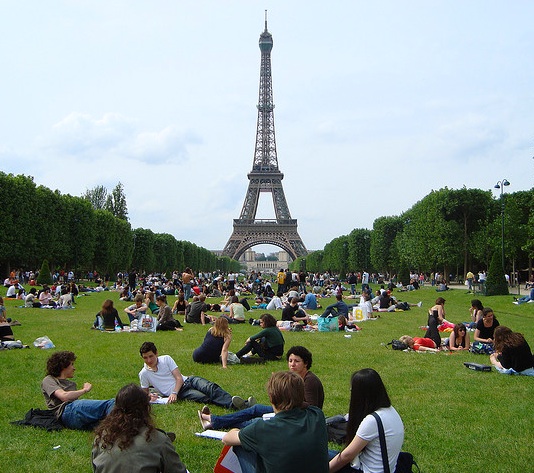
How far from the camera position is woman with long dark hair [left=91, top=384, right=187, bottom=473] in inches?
191

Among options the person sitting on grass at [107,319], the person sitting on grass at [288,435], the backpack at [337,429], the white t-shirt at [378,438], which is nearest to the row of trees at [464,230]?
the person sitting on grass at [107,319]

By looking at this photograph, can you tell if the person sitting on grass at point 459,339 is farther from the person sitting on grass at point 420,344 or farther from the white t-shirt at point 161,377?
the white t-shirt at point 161,377

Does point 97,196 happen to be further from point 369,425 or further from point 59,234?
point 369,425

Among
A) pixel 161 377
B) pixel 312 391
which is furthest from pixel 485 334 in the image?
pixel 312 391

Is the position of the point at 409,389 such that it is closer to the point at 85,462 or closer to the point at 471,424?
the point at 471,424

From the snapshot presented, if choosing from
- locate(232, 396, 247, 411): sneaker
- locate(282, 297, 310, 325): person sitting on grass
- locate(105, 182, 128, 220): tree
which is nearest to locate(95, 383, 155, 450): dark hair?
locate(232, 396, 247, 411): sneaker

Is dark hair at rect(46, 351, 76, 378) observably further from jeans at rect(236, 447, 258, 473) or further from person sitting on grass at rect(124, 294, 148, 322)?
person sitting on grass at rect(124, 294, 148, 322)

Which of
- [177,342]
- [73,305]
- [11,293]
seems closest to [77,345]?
[177,342]

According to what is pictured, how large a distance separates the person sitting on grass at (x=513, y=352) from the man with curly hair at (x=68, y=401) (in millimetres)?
7092

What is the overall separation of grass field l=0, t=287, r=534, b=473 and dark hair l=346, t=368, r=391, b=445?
168cm

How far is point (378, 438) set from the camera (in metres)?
5.45

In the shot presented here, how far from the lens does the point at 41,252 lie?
51.3m

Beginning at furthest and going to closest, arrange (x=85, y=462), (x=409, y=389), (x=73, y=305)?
1. (x=73, y=305)
2. (x=409, y=389)
3. (x=85, y=462)

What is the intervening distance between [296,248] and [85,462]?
117614mm
